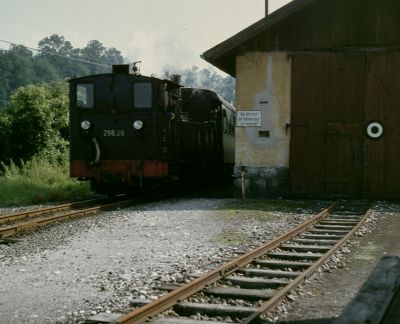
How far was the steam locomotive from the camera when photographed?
583 inches

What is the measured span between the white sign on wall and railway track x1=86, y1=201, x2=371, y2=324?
6465 millimetres

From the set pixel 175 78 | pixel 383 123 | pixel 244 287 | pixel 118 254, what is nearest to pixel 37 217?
pixel 118 254

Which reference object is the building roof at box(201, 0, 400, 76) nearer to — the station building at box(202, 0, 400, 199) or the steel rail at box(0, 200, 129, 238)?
the station building at box(202, 0, 400, 199)

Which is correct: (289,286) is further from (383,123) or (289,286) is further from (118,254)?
(383,123)

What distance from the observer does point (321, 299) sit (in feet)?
18.6

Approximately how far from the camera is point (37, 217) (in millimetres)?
11938

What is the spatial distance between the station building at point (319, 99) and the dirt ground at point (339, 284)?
4673mm

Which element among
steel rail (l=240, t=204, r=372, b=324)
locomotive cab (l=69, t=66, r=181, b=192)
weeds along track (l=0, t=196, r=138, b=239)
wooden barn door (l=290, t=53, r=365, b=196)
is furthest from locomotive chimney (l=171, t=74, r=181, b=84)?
steel rail (l=240, t=204, r=372, b=324)

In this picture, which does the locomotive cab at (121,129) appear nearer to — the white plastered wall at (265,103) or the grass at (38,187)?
the grass at (38,187)

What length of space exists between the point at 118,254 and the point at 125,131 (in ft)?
24.8

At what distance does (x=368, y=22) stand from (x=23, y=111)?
17.1m

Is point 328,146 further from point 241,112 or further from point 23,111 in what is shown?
point 23,111

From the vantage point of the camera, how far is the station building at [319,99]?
14656 millimetres

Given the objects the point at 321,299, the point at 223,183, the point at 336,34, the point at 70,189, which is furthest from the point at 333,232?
the point at 223,183
